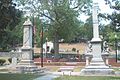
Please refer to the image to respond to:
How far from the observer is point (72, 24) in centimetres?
6000

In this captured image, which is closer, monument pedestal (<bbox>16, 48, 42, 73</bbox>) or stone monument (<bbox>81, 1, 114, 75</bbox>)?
stone monument (<bbox>81, 1, 114, 75</bbox>)

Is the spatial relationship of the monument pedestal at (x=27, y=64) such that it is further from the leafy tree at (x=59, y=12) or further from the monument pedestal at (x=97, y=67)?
the leafy tree at (x=59, y=12)

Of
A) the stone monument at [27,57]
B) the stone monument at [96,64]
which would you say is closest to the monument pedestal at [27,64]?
the stone monument at [27,57]

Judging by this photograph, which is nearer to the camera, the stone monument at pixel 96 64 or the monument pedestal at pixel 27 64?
the stone monument at pixel 96 64

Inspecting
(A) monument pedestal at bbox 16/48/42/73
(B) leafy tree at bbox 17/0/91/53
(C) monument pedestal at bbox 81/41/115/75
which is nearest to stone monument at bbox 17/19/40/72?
(A) monument pedestal at bbox 16/48/42/73

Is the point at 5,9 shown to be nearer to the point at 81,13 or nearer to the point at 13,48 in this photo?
the point at 81,13

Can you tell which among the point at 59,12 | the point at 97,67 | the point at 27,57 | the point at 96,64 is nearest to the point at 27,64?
the point at 27,57

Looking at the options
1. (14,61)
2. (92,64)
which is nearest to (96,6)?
(92,64)

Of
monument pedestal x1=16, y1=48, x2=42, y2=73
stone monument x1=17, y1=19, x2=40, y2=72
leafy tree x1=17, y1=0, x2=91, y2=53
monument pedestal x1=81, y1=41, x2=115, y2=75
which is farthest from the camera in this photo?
leafy tree x1=17, y1=0, x2=91, y2=53

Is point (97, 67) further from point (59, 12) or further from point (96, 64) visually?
point (59, 12)

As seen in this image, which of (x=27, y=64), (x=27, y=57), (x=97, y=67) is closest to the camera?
(x=97, y=67)

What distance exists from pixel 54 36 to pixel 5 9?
130ft

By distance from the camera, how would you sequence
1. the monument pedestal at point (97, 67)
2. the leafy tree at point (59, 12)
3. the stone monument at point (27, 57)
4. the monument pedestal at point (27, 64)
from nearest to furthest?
the monument pedestal at point (97, 67), the monument pedestal at point (27, 64), the stone monument at point (27, 57), the leafy tree at point (59, 12)

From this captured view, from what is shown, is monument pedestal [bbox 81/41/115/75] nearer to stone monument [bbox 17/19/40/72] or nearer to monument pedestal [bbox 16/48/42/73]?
monument pedestal [bbox 16/48/42/73]
